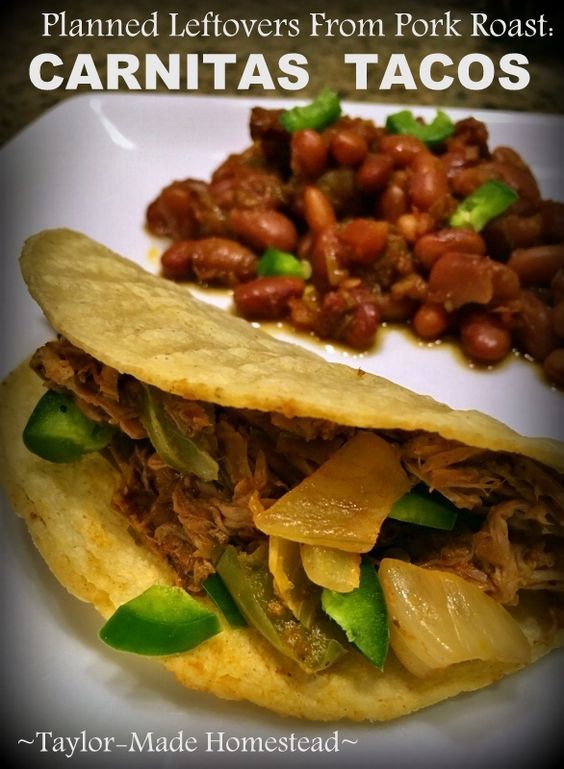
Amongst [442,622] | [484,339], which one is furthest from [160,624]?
[484,339]

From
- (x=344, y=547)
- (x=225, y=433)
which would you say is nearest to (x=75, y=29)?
(x=225, y=433)

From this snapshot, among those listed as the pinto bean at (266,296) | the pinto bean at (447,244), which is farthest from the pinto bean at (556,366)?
the pinto bean at (266,296)

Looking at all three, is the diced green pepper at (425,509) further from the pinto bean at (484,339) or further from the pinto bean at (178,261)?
the pinto bean at (178,261)

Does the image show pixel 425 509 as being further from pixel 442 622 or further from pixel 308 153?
pixel 308 153

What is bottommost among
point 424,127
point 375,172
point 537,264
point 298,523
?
point 298,523

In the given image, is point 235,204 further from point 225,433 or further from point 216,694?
point 216,694

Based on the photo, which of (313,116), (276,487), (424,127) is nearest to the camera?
(276,487)
